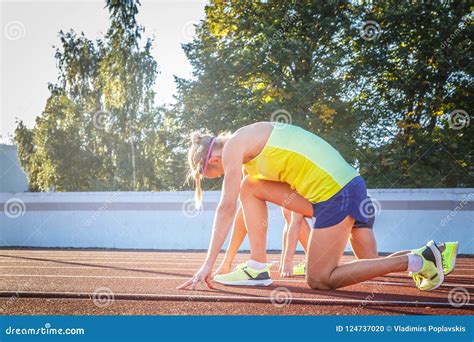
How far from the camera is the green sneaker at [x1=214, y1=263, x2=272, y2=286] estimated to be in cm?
423

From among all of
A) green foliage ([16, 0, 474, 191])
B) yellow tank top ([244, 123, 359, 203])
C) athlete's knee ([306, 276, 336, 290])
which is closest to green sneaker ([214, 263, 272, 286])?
athlete's knee ([306, 276, 336, 290])

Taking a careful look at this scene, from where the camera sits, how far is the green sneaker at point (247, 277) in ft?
13.9

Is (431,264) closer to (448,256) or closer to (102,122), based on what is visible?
(448,256)

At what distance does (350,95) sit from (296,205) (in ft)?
49.1

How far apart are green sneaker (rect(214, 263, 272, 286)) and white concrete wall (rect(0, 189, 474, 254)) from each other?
670 centimetres

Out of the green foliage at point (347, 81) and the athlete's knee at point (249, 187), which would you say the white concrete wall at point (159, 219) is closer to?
the green foliage at point (347, 81)

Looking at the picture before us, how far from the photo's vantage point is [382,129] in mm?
17969

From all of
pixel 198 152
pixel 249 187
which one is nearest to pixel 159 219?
pixel 249 187

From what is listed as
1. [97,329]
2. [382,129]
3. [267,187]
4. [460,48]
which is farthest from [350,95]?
[97,329]

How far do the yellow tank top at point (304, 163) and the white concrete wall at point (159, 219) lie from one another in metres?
7.28

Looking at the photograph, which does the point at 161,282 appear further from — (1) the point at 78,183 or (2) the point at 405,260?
(1) the point at 78,183

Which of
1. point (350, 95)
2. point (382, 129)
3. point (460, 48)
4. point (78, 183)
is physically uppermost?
point (460, 48)

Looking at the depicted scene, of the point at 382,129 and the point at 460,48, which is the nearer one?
the point at 460,48

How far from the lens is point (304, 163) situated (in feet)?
12.4
